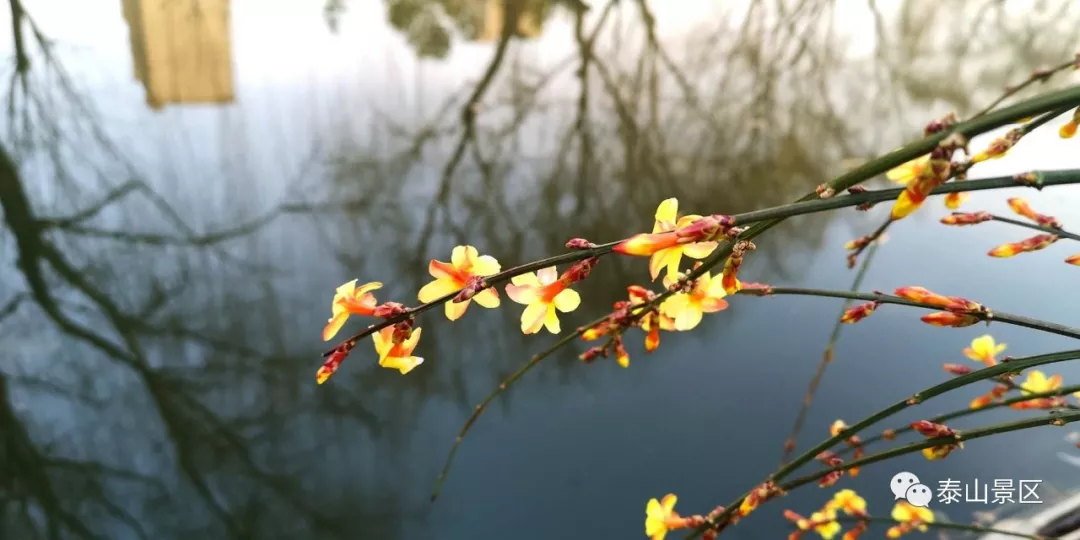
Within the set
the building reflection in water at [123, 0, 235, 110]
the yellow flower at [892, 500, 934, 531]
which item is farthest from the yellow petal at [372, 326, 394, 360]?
the building reflection in water at [123, 0, 235, 110]

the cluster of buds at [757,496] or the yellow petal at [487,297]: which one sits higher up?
the yellow petal at [487,297]

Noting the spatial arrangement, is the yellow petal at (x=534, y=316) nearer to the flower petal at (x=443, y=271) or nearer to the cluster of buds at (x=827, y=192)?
the flower petal at (x=443, y=271)

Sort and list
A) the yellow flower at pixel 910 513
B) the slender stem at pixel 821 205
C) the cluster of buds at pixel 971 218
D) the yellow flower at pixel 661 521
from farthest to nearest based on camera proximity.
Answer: the yellow flower at pixel 910 513, the yellow flower at pixel 661 521, the cluster of buds at pixel 971 218, the slender stem at pixel 821 205

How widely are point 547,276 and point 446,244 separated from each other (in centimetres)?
93

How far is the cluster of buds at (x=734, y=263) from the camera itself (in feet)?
0.93

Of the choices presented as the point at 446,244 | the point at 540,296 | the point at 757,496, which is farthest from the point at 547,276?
the point at 446,244

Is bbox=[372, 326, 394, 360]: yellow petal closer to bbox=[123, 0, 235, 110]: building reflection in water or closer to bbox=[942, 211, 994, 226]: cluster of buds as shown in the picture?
bbox=[942, 211, 994, 226]: cluster of buds

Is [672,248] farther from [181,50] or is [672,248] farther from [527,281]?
[181,50]

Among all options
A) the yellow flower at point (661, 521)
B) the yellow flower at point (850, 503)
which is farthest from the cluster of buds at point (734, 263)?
the yellow flower at point (850, 503)

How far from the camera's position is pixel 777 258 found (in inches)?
45.5

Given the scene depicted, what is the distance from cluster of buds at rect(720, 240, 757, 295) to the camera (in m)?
0.28

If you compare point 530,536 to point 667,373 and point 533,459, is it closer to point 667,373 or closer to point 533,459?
point 533,459

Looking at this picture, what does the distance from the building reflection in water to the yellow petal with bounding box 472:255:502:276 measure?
4.66 ft

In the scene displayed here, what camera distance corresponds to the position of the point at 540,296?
328 millimetres
